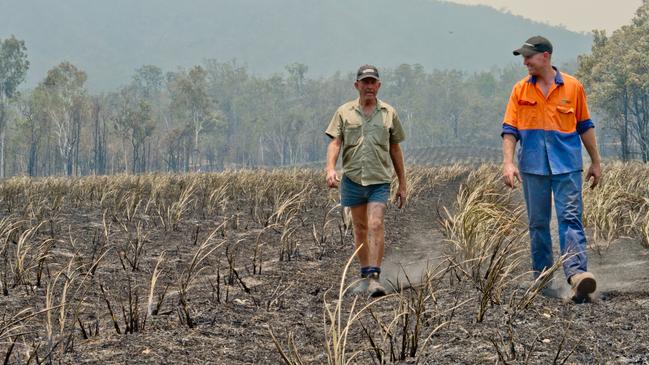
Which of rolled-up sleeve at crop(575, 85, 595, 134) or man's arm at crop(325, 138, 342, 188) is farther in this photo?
man's arm at crop(325, 138, 342, 188)

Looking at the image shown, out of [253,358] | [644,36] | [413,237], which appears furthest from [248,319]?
[644,36]

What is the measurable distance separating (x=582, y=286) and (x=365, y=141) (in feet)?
6.14

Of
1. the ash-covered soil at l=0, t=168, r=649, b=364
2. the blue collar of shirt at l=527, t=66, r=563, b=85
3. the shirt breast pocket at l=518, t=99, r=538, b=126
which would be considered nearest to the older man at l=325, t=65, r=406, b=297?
the ash-covered soil at l=0, t=168, r=649, b=364

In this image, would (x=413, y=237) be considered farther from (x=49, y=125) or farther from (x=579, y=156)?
(x=49, y=125)

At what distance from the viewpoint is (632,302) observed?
12.6 ft

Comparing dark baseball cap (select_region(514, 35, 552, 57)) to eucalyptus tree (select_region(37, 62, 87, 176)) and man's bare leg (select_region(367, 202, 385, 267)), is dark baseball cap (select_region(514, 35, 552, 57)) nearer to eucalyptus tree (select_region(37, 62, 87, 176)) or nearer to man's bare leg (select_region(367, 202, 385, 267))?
man's bare leg (select_region(367, 202, 385, 267))

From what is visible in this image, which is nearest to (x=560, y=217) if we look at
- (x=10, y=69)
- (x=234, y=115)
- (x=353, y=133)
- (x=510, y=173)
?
(x=510, y=173)

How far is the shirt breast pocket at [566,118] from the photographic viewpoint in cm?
424

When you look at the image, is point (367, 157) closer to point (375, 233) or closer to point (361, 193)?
point (361, 193)

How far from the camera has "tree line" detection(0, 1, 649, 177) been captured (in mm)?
42625

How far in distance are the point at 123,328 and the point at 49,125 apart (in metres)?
61.3

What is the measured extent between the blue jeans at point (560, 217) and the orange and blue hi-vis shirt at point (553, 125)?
85 millimetres

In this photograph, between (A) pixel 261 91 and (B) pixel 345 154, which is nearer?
(B) pixel 345 154

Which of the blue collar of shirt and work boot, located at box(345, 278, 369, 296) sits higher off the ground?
the blue collar of shirt
